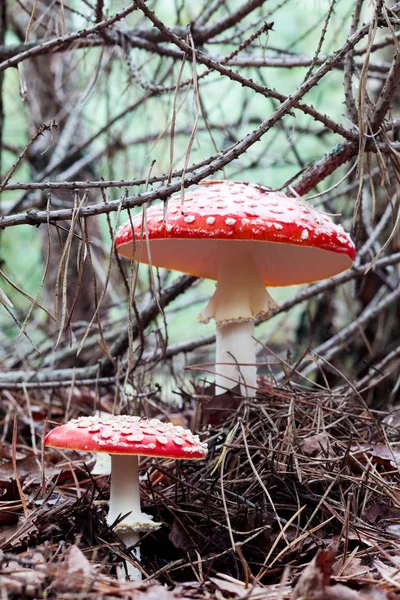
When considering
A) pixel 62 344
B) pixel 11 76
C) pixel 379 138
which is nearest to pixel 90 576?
pixel 379 138

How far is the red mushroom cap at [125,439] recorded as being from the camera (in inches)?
58.4

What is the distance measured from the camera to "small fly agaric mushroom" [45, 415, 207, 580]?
149 centimetres

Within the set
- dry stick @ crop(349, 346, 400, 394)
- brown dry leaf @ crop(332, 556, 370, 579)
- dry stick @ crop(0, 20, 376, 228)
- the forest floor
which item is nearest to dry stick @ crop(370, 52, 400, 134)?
dry stick @ crop(0, 20, 376, 228)

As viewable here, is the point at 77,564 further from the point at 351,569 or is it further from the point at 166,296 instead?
the point at 166,296

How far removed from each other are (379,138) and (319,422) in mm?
1062

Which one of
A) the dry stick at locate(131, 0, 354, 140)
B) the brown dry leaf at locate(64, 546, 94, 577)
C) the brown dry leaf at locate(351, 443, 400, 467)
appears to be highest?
the dry stick at locate(131, 0, 354, 140)

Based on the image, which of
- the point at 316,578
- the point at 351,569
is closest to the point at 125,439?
the point at 316,578

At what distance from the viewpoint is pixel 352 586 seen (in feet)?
4.53

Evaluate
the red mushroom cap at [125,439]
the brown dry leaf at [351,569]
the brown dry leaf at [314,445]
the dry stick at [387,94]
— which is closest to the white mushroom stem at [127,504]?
the red mushroom cap at [125,439]

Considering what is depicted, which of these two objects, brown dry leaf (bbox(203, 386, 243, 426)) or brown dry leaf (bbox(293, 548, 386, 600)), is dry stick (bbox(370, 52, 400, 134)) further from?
brown dry leaf (bbox(293, 548, 386, 600))

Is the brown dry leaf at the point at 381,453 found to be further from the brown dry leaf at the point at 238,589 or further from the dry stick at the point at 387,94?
the dry stick at the point at 387,94

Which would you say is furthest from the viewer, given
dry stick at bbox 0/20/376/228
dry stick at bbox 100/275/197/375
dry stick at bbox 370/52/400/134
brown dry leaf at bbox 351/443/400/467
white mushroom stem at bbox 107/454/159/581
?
dry stick at bbox 100/275/197/375

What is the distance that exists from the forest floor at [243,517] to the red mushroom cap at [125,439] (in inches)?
9.3

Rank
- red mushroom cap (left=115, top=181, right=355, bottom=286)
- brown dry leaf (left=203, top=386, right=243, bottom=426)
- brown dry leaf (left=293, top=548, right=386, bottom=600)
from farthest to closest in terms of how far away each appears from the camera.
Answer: brown dry leaf (left=203, top=386, right=243, bottom=426), red mushroom cap (left=115, top=181, right=355, bottom=286), brown dry leaf (left=293, top=548, right=386, bottom=600)
